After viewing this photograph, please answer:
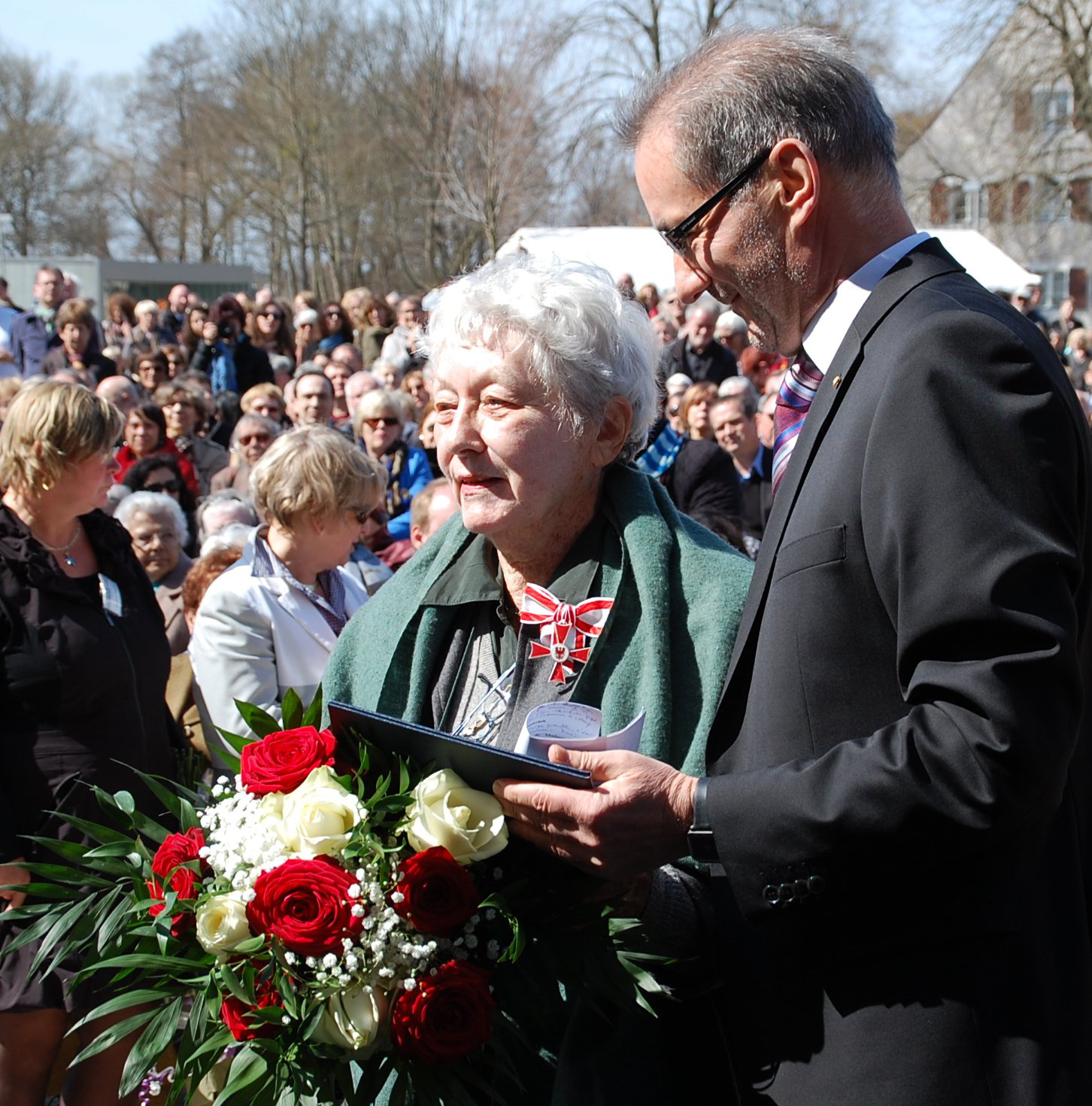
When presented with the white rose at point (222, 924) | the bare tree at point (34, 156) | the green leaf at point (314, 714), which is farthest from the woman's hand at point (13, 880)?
the bare tree at point (34, 156)

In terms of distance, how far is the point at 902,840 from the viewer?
1.53 m

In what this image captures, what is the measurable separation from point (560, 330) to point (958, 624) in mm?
1138

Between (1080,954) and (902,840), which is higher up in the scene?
(902,840)

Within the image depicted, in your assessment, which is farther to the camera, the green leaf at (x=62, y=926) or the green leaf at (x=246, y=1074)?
the green leaf at (x=62, y=926)

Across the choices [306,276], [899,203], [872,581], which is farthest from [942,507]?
[306,276]

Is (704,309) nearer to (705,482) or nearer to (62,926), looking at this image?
(705,482)

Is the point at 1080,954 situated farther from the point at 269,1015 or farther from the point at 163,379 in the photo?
the point at 163,379

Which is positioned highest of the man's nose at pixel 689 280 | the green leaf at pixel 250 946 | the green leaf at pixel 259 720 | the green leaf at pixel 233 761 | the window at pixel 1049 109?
the window at pixel 1049 109

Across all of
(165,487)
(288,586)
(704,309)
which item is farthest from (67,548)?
(704,309)

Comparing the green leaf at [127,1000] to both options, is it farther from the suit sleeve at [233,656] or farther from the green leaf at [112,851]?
the suit sleeve at [233,656]

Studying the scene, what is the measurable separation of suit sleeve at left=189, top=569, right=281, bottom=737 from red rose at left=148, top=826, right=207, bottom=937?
6.12ft

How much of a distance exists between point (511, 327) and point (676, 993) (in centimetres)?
123

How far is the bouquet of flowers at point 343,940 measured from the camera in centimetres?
177

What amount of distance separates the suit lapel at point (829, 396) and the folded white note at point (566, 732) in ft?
0.74
